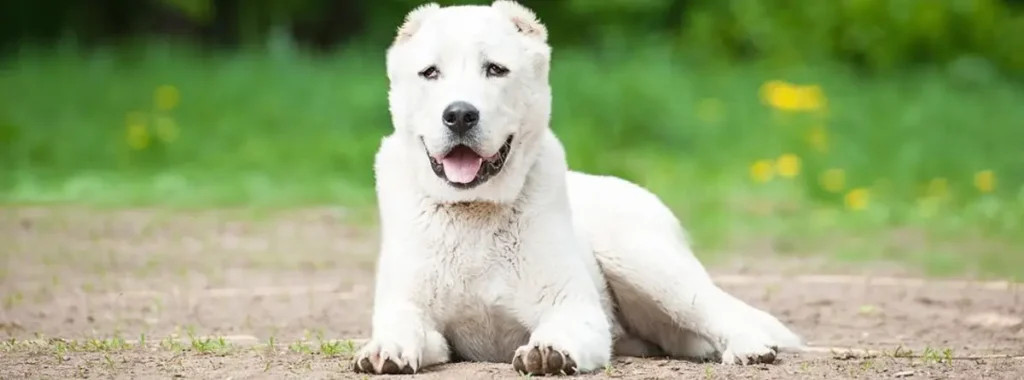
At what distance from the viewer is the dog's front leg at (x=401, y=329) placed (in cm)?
495

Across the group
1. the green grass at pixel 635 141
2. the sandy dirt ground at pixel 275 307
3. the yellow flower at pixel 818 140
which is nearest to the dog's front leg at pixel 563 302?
the sandy dirt ground at pixel 275 307

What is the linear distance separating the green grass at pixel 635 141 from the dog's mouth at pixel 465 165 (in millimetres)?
4877

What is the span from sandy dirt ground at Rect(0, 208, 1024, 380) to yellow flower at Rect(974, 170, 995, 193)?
321 cm

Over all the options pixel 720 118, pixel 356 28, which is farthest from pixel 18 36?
pixel 720 118

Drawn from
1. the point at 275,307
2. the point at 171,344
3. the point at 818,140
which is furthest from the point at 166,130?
the point at 171,344

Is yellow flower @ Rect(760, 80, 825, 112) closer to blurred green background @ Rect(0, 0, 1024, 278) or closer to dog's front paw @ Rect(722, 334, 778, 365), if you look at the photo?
blurred green background @ Rect(0, 0, 1024, 278)

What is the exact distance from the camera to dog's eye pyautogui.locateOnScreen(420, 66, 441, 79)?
5.13m

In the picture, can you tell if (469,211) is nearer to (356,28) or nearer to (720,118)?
(720,118)

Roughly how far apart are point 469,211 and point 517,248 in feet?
0.70

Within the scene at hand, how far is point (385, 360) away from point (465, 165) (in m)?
0.71

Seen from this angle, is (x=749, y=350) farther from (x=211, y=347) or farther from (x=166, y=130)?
(x=166, y=130)

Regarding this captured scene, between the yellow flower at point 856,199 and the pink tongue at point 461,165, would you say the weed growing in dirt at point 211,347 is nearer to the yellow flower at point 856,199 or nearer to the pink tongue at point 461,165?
the pink tongue at point 461,165

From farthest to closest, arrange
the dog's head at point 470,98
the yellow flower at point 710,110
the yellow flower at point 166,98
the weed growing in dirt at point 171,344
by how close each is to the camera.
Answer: the yellow flower at point 166,98, the yellow flower at point 710,110, the weed growing in dirt at point 171,344, the dog's head at point 470,98

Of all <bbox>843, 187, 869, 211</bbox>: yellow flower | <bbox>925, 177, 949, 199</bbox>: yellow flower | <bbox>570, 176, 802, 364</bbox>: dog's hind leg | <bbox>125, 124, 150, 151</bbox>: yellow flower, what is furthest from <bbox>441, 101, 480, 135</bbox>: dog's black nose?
<bbox>125, 124, 150, 151</bbox>: yellow flower
